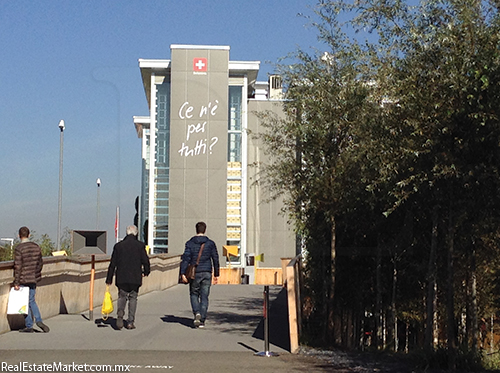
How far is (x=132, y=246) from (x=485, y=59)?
22.3 feet

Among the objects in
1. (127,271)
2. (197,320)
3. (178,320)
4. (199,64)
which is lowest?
(178,320)

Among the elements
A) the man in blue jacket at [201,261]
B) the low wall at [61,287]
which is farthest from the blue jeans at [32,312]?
the man in blue jacket at [201,261]

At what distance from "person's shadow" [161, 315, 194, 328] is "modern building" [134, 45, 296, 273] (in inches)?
1824

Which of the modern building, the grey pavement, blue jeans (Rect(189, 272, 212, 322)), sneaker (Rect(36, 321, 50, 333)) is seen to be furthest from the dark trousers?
the modern building

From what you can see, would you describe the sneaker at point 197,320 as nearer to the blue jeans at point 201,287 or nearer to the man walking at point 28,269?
the blue jeans at point 201,287

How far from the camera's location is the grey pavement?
9594mm

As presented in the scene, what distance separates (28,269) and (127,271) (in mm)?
1709

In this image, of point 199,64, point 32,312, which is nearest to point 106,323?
point 32,312

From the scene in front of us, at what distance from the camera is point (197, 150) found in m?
63.0

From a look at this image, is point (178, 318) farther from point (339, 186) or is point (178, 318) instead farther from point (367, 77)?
point (367, 77)

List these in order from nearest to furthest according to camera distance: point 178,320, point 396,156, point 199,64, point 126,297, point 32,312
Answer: point 396,156
point 32,312
point 126,297
point 178,320
point 199,64

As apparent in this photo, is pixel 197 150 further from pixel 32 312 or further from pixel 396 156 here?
pixel 396 156

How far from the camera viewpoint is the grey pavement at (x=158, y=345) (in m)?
9.59

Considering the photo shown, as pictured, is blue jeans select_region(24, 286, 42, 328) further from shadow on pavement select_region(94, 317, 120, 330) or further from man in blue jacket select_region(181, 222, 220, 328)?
man in blue jacket select_region(181, 222, 220, 328)
